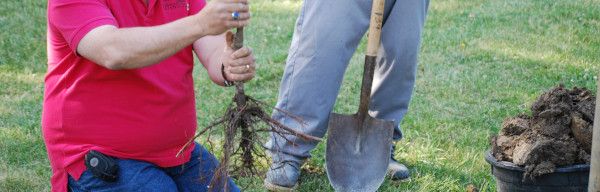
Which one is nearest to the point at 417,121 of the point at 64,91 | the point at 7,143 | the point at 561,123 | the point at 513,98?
the point at 513,98

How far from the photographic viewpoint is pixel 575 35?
7.16 metres

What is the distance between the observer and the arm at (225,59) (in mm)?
2584

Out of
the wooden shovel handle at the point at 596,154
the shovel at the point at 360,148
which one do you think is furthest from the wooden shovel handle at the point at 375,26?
the wooden shovel handle at the point at 596,154

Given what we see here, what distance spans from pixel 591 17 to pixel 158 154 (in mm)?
5671

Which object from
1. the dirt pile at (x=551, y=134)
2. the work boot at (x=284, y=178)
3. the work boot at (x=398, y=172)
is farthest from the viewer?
the work boot at (x=398, y=172)

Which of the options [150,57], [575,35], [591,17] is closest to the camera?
[150,57]

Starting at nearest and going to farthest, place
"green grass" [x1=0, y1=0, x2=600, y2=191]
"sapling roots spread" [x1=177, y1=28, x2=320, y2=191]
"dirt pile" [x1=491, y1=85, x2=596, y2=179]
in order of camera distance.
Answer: "sapling roots spread" [x1=177, y1=28, x2=320, y2=191], "dirt pile" [x1=491, y1=85, x2=596, y2=179], "green grass" [x1=0, y1=0, x2=600, y2=191]

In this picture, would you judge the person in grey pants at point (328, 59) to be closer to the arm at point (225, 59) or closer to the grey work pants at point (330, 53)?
the grey work pants at point (330, 53)

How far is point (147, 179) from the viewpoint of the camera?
9.21 ft

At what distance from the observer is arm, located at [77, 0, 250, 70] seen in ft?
7.71

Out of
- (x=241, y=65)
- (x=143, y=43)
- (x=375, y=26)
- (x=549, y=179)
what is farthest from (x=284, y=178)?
(x=143, y=43)

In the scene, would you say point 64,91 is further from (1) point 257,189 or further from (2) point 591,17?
(2) point 591,17

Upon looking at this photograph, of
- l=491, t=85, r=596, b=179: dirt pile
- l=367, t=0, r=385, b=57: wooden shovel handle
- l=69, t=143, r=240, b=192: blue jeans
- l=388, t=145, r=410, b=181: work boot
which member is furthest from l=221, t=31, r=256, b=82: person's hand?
l=388, t=145, r=410, b=181: work boot

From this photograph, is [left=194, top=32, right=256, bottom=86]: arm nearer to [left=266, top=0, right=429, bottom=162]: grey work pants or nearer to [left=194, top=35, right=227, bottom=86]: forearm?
[left=194, top=35, right=227, bottom=86]: forearm
